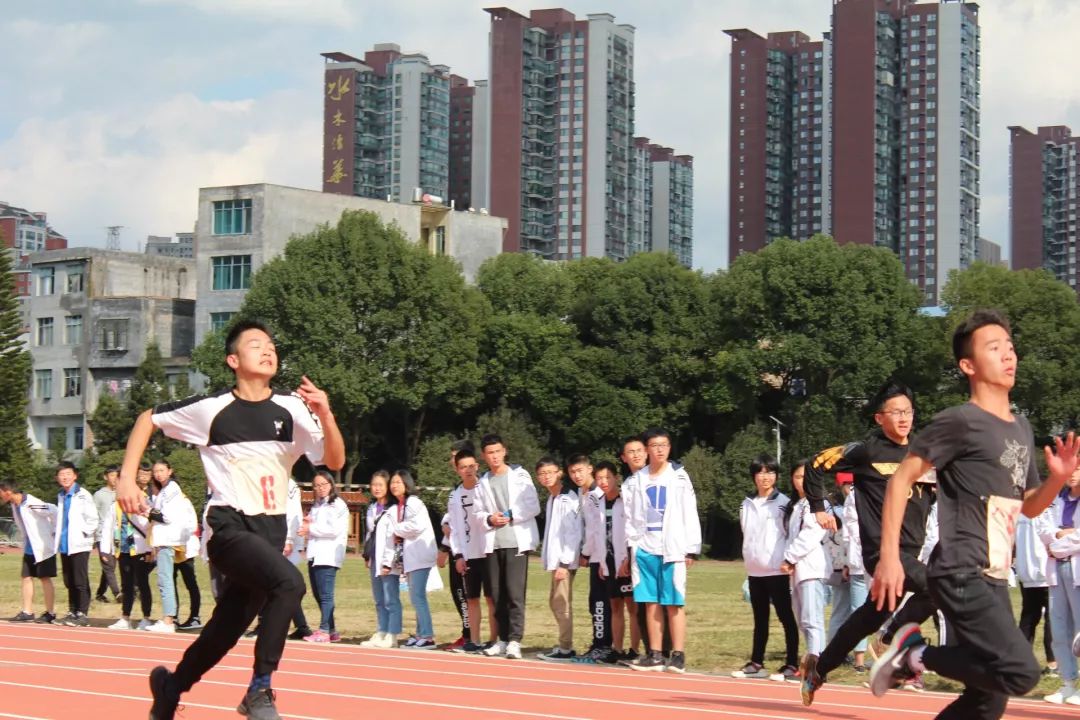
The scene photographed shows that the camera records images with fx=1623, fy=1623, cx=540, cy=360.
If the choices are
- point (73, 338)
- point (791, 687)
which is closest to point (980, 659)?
point (791, 687)

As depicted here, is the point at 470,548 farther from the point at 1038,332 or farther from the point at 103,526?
the point at 1038,332

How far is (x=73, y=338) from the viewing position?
76875 millimetres

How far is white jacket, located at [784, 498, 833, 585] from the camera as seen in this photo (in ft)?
40.9

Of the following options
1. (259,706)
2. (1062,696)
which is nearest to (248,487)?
(259,706)

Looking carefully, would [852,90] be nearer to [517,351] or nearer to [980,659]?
[517,351]

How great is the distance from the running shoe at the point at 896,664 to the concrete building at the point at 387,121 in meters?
111

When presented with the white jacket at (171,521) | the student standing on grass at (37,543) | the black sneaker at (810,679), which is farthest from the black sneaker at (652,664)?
the student standing on grass at (37,543)

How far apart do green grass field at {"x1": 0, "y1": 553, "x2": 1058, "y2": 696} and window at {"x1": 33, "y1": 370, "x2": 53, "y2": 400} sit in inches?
1745

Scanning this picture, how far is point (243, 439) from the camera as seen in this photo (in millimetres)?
8094

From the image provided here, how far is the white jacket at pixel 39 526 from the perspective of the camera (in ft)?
62.0

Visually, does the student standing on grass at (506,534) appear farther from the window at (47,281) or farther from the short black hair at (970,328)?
the window at (47,281)

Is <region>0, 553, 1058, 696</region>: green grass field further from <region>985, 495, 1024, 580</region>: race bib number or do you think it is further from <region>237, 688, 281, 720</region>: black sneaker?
<region>237, 688, 281, 720</region>: black sneaker

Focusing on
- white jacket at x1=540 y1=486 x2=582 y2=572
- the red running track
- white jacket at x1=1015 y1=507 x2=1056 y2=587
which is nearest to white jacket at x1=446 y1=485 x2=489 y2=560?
white jacket at x1=540 y1=486 x2=582 y2=572

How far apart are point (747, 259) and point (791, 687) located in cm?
5120
